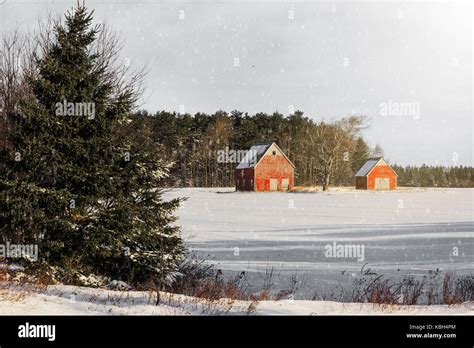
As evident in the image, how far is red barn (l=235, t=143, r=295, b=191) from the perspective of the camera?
206 ft

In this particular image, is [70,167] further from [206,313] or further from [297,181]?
[297,181]

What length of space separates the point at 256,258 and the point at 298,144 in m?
66.8

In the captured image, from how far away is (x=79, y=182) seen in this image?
1041 centimetres

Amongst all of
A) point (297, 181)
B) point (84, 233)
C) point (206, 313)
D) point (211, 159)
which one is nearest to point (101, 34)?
point (84, 233)

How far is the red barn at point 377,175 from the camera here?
66500 millimetres

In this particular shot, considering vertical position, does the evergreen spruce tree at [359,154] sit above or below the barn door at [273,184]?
above

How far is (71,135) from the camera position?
10695mm
